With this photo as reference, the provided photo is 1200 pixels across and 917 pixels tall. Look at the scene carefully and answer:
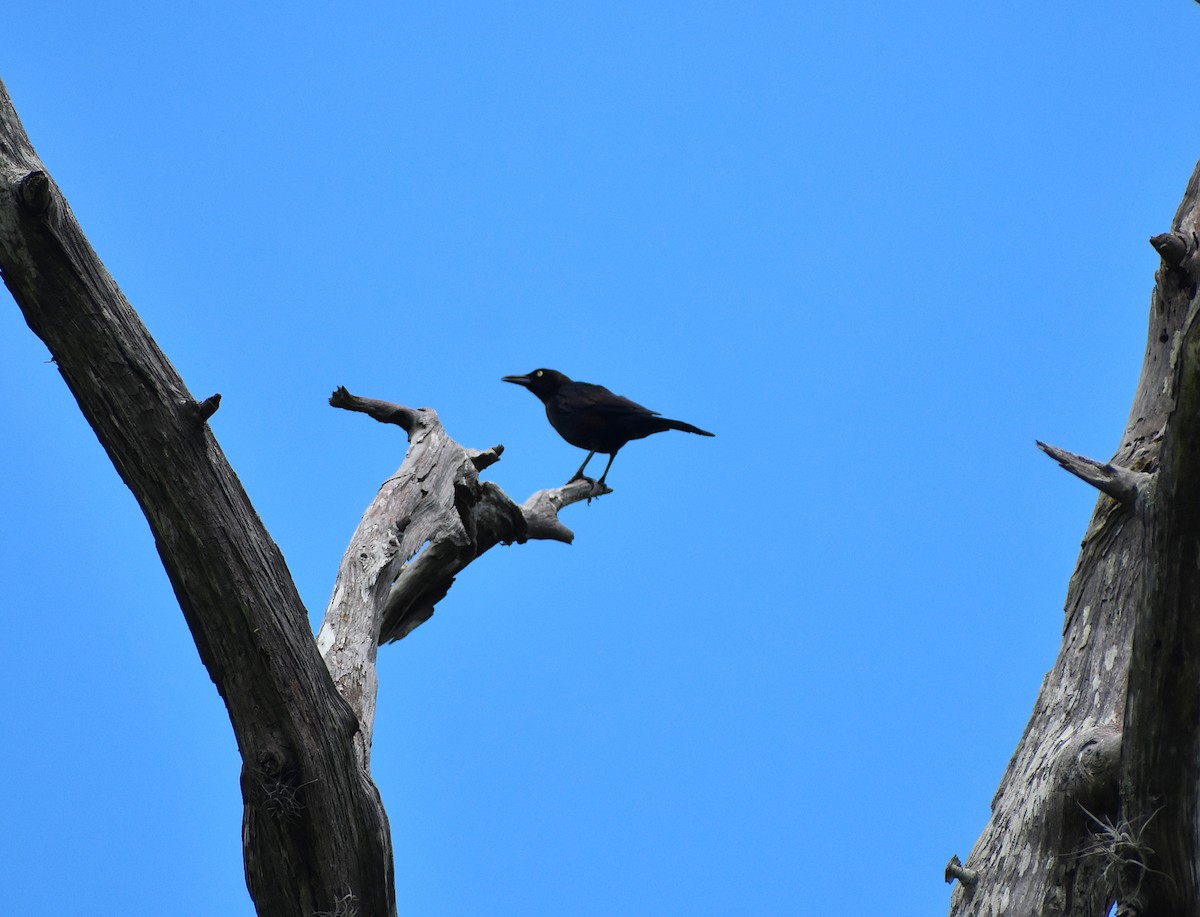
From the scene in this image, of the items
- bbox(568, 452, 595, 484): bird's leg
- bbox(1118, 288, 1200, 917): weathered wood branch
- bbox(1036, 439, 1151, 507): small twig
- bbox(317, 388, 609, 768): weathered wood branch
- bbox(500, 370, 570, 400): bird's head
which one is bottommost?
bbox(1118, 288, 1200, 917): weathered wood branch

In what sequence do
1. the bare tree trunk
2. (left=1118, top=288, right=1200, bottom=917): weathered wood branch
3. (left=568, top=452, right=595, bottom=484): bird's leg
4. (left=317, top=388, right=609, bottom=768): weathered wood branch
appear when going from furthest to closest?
1. (left=568, top=452, right=595, bottom=484): bird's leg
2. (left=317, top=388, right=609, bottom=768): weathered wood branch
3. the bare tree trunk
4. (left=1118, top=288, right=1200, bottom=917): weathered wood branch

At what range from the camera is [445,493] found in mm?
5336

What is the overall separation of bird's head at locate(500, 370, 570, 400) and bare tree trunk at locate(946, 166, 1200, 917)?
17.7ft

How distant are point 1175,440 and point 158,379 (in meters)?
2.57

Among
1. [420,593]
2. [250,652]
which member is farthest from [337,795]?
[420,593]

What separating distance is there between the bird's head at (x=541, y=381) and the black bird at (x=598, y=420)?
0.10m

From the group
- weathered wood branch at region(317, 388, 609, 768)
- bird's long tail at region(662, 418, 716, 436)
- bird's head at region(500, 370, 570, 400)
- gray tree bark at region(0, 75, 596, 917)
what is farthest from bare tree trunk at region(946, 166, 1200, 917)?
bird's head at region(500, 370, 570, 400)

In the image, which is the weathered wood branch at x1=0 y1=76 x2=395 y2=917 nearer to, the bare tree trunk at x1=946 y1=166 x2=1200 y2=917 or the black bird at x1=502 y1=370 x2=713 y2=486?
the bare tree trunk at x1=946 y1=166 x2=1200 y2=917

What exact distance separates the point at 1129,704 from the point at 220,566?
2.47 metres

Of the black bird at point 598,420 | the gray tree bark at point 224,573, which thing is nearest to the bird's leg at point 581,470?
the black bird at point 598,420

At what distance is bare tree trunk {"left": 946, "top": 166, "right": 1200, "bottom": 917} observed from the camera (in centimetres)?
264

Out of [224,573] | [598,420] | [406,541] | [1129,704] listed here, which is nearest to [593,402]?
[598,420]

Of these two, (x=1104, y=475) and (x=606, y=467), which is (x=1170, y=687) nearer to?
(x=1104, y=475)

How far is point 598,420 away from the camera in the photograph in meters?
8.09
